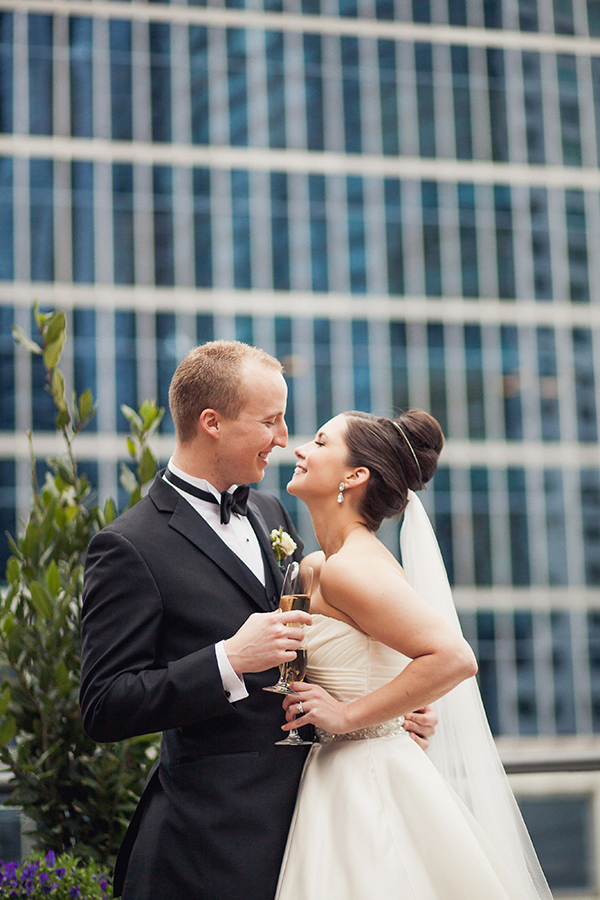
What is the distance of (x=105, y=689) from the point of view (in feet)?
8.11

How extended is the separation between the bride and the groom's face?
186mm

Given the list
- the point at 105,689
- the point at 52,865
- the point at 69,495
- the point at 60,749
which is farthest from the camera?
the point at 69,495

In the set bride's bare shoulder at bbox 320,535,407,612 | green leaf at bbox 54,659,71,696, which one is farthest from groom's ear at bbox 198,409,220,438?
green leaf at bbox 54,659,71,696

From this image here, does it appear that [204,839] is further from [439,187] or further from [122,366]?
[439,187]

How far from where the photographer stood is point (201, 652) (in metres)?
2.51

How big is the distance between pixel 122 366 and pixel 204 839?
3352 cm

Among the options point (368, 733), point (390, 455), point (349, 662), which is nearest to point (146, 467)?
point (390, 455)

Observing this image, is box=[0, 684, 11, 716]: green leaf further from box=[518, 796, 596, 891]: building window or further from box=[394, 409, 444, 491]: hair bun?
box=[518, 796, 596, 891]: building window

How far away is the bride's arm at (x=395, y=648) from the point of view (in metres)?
2.59

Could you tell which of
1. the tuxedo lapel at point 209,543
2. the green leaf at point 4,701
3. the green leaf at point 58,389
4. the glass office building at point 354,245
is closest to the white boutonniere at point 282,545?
the tuxedo lapel at point 209,543

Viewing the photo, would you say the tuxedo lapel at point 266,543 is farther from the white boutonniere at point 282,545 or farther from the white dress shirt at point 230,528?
the white boutonniere at point 282,545

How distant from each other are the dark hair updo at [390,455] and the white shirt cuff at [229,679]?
29.3 inches

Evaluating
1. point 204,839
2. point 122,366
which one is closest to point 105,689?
point 204,839

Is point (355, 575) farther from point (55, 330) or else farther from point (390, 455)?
point (55, 330)
